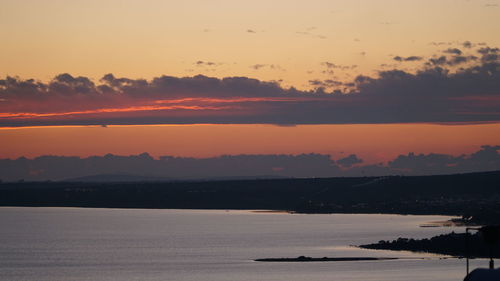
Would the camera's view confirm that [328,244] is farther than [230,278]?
Yes

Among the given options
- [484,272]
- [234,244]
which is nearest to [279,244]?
[234,244]

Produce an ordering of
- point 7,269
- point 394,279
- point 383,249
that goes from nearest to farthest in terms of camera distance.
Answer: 1. point 394,279
2. point 7,269
3. point 383,249

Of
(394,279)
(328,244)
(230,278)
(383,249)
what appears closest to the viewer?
(394,279)

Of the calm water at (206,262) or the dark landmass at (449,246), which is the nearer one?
the calm water at (206,262)

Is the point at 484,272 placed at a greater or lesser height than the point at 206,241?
lesser

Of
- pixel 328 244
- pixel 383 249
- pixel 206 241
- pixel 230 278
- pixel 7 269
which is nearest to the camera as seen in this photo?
pixel 230 278

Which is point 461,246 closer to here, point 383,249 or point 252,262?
point 383,249

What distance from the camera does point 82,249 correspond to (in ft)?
570

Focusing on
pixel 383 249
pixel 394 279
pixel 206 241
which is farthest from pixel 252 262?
pixel 206 241

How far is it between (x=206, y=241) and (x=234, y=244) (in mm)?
14882

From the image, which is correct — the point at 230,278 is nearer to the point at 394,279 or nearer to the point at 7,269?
the point at 394,279

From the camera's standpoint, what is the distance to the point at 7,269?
131125 mm

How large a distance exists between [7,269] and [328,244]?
195 feet

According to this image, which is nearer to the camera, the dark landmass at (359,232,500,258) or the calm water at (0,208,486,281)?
the calm water at (0,208,486,281)
